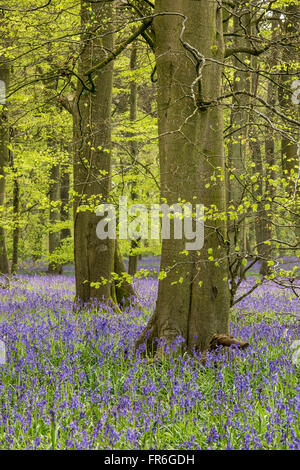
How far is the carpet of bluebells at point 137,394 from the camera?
306cm

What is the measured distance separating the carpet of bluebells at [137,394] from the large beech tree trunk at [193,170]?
17.0 inches

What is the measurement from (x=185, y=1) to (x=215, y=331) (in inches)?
144

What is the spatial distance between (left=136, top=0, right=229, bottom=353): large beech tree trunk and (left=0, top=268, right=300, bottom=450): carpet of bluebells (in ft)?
1.42

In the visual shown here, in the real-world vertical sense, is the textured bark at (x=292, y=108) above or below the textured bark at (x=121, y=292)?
above

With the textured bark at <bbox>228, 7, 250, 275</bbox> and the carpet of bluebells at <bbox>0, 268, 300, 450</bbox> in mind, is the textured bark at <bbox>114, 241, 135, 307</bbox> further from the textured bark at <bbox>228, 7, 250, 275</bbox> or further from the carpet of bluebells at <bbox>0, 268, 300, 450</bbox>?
the carpet of bluebells at <bbox>0, 268, 300, 450</bbox>

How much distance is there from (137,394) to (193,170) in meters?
2.39

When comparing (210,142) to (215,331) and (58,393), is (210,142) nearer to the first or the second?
(215,331)

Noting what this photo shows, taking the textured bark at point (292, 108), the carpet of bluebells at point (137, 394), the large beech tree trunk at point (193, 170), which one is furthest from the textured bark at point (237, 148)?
the carpet of bluebells at point (137, 394)

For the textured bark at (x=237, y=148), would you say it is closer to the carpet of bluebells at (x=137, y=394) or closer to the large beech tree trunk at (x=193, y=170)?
the large beech tree trunk at (x=193, y=170)

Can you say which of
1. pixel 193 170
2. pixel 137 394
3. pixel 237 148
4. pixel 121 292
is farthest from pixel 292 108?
pixel 137 394

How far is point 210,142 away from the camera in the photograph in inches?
192

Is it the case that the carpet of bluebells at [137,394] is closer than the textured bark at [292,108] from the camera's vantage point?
Yes
